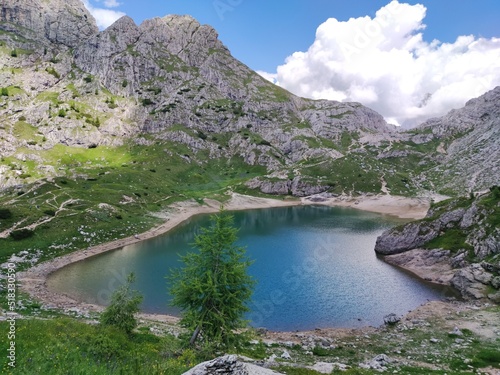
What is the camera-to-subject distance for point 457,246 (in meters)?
70.7

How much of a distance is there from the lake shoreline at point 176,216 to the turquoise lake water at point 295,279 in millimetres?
2706

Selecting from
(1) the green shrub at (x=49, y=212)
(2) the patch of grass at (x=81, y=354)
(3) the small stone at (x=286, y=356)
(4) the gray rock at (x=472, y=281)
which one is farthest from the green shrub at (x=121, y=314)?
(1) the green shrub at (x=49, y=212)

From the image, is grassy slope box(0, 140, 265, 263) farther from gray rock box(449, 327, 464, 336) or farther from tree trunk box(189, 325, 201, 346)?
gray rock box(449, 327, 464, 336)

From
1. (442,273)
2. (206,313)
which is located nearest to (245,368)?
(206,313)

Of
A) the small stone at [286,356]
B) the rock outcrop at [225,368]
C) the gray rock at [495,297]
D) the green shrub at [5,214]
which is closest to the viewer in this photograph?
the rock outcrop at [225,368]

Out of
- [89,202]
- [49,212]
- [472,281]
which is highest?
[89,202]

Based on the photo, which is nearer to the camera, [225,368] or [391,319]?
[225,368]

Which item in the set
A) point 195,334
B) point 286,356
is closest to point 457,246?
point 286,356

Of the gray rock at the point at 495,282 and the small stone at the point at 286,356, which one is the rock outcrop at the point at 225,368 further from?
the gray rock at the point at 495,282

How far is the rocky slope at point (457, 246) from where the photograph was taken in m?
57.7

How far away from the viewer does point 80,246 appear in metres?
79.6

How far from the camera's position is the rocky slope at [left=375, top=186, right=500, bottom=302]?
57656 millimetres

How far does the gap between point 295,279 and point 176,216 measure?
242ft

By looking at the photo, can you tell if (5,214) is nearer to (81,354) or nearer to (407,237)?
(81,354)
